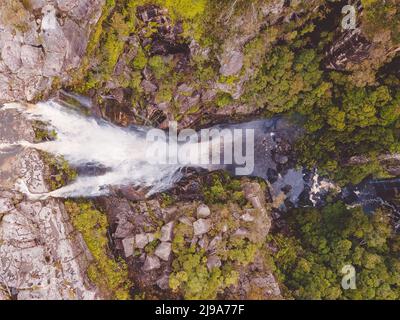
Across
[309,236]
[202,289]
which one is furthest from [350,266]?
[202,289]

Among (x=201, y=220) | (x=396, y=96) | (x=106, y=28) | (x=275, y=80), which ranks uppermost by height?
(x=106, y=28)

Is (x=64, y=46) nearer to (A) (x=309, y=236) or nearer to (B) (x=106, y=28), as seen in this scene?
(B) (x=106, y=28)

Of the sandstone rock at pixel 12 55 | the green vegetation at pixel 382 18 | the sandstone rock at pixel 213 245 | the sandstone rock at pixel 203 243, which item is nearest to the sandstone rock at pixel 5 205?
the sandstone rock at pixel 12 55

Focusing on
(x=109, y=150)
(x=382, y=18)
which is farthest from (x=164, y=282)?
(x=382, y=18)

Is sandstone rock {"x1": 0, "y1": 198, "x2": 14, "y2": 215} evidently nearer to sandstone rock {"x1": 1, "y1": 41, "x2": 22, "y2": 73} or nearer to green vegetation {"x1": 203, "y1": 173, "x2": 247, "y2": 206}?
sandstone rock {"x1": 1, "y1": 41, "x2": 22, "y2": 73}

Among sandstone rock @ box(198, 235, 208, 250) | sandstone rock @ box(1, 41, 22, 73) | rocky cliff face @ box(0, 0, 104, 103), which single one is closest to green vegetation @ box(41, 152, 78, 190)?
rocky cliff face @ box(0, 0, 104, 103)

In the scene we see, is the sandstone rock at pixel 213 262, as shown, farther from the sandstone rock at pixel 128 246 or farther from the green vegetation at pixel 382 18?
the green vegetation at pixel 382 18
